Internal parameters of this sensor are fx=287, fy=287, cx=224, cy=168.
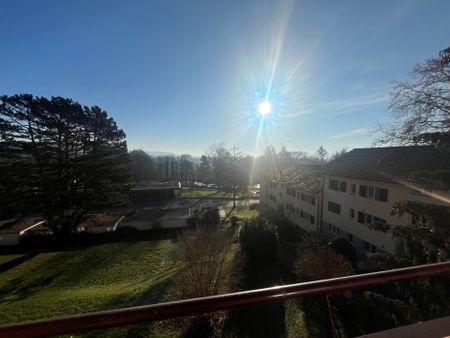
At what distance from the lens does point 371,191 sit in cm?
1792

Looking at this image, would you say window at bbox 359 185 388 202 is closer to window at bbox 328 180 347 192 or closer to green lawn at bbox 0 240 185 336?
window at bbox 328 180 347 192

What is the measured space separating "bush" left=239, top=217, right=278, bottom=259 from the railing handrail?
668 inches

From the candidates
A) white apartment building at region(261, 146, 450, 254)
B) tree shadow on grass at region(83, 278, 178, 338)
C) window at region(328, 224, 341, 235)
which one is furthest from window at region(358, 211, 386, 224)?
tree shadow on grass at region(83, 278, 178, 338)

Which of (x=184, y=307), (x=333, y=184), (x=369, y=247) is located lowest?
(x=369, y=247)

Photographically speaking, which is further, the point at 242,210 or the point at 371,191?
the point at 242,210

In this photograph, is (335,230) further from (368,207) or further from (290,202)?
(290,202)

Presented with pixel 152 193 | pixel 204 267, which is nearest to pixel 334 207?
pixel 204 267

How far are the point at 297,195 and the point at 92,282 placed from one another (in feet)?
62.4

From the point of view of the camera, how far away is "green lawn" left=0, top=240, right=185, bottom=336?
1159 cm

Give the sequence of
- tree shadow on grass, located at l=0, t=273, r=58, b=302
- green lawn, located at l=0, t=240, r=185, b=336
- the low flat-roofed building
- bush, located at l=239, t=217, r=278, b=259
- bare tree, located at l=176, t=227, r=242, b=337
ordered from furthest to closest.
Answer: the low flat-roofed building
bush, located at l=239, t=217, r=278, b=259
tree shadow on grass, located at l=0, t=273, r=58, b=302
green lawn, located at l=0, t=240, r=185, b=336
bare tree, located at l=176, t=227, r=242, b=337

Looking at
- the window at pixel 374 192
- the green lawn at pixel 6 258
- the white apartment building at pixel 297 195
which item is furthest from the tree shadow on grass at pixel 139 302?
the green lawn at pixel 6 258

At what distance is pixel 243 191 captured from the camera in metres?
60.1

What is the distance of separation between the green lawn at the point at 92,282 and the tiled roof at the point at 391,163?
1301cm

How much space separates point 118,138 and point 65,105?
5804 mm
